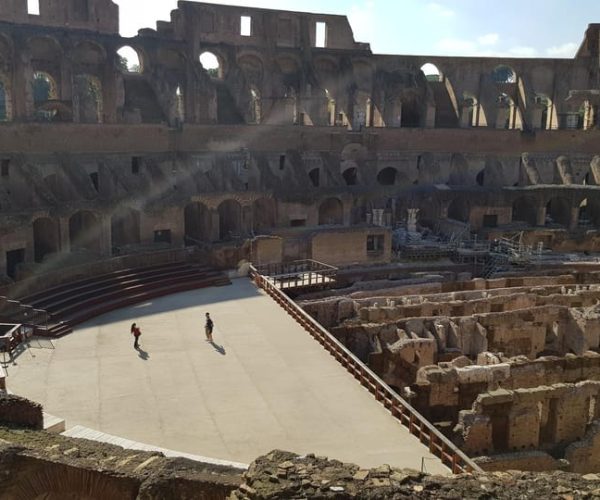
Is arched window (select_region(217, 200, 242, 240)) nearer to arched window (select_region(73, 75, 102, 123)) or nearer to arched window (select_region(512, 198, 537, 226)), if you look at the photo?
arched window (select_region(73, 75, 102, 123))

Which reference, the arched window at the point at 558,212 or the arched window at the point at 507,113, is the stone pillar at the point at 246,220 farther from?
the arched window at the point at 507,113

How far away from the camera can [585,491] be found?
313 inches

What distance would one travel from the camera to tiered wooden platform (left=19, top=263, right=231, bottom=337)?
19.4 metres

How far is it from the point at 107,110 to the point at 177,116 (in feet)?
11.3

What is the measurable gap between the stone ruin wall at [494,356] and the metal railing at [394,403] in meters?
1.43

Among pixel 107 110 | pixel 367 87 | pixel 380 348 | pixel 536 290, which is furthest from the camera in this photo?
pixel 367 87

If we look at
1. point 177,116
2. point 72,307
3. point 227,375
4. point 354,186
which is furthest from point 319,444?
point 177,116

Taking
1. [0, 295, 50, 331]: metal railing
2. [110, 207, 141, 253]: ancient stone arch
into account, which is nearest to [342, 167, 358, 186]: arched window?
[110, 207, 141, 253]: ancient stone arch

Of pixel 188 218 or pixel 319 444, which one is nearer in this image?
pixel 319 444

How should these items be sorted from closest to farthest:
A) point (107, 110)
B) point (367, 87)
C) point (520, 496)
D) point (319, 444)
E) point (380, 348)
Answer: point (520, 496) → point (319, 444) → point (380, 348) → point (107, 110) → point (367, 87)

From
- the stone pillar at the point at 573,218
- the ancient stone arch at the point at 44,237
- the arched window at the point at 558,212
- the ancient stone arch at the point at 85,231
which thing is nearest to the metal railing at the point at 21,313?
the ancient stone arch at the point at 44,237

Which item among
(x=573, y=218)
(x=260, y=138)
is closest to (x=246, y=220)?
(x=260, y=138)

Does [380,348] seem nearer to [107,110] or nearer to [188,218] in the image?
[188,218]

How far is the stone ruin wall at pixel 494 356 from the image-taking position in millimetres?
15750
